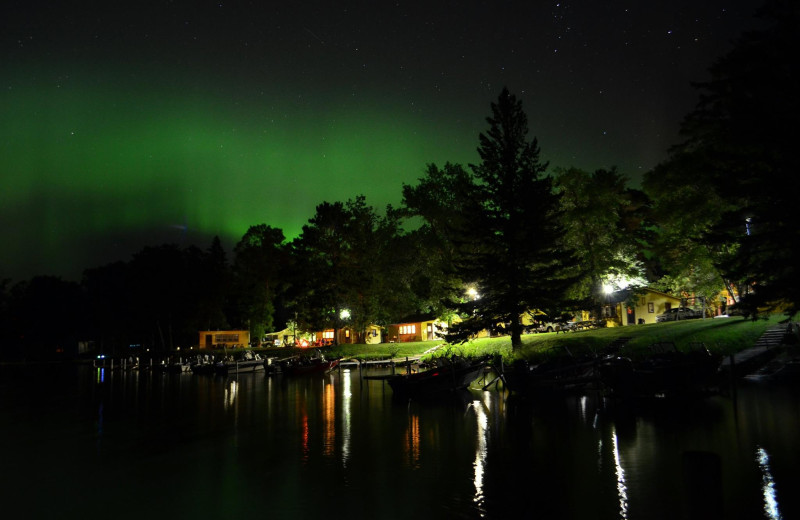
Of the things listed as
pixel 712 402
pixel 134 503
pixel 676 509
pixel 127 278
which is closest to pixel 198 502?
pixel 134 503

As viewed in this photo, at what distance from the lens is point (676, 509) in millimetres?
9891

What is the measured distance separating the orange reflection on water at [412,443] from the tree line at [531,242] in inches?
517

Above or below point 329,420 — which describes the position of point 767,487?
above

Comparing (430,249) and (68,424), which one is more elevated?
(430,249)

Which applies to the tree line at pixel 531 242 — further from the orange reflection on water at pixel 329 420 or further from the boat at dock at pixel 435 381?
the orange reflection on water at pixel 329 420

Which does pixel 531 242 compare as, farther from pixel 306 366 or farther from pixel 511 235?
pixel 306 366

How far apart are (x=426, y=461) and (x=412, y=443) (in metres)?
2.66

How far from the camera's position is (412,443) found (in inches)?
680

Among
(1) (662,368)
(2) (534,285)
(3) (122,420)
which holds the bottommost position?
(3) (122,420)

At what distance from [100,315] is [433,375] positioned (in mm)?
109113

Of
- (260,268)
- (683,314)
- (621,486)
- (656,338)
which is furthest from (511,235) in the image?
(260,268)

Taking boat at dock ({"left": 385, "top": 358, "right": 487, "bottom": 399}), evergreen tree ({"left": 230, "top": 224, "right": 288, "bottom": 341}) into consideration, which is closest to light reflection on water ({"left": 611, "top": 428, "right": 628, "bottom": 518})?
boat at dock ({"left": 385, "top": 358, "right": 487, "bottom": 399})

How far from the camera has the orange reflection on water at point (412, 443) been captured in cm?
1484

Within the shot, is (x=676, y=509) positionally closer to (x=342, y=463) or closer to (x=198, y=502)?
(x=342, y=463)
